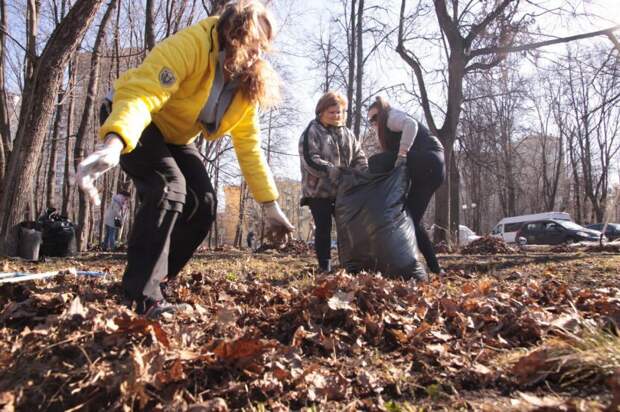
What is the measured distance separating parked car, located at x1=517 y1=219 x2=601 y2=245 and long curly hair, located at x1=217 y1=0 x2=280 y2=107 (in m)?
21.7

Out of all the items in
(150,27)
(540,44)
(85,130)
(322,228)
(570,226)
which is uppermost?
(150,27)

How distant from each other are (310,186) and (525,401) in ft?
10.9

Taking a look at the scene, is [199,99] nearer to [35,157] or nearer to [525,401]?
[525,401]

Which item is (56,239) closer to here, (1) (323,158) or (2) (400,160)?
(1) (323,158)

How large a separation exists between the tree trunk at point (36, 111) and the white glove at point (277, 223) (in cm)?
392

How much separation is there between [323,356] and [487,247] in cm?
834

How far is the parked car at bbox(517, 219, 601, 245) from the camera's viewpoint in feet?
71.2

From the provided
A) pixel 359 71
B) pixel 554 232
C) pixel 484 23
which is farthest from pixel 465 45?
pixel 554 232

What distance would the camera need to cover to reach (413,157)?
13.8 feet

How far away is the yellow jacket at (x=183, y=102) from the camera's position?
190 cm

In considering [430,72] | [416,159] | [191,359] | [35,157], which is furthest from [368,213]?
[430,72]

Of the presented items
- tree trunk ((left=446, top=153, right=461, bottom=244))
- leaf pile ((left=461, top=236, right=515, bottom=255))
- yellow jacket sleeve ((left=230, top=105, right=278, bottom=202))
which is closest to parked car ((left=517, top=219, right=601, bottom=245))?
tree trunk ((left=446, top=153, right=461, bottom=244))

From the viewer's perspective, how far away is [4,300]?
251cm

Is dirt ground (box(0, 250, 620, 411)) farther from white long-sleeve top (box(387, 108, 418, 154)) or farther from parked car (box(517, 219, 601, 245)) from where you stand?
parked car (box(517, 219, 601, 245))
